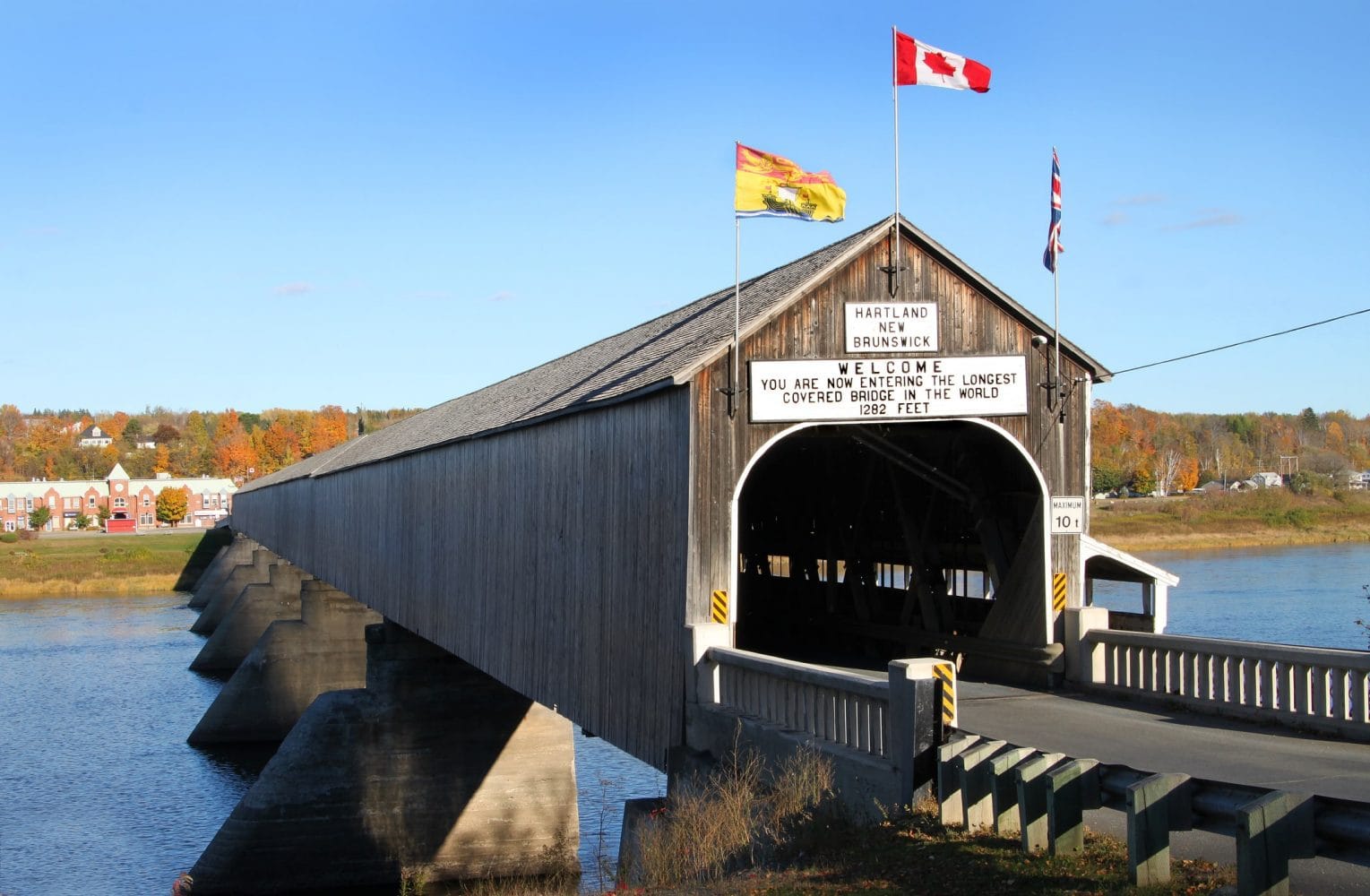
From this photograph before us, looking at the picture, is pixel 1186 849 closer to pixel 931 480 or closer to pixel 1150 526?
pixel 931 480

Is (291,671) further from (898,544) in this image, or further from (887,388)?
(887,388)

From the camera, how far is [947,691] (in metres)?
8.66

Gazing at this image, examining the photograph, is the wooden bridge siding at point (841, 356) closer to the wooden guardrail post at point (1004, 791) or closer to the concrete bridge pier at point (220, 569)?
the wooden guardrail post at point (1004, 791)

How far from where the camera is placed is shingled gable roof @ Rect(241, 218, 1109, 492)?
39.1ft

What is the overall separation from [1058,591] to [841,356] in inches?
129

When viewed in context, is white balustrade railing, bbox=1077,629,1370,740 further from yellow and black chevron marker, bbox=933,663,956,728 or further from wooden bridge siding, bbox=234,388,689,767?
wooden bridge siding, bbox=234,388,689,767

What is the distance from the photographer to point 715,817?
9320 millimetres

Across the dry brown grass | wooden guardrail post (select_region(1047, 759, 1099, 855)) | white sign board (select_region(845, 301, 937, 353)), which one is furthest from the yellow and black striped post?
white sign board (select_region(845, 301, 937, 353))

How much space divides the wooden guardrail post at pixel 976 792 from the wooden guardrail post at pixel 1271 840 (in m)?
2.08

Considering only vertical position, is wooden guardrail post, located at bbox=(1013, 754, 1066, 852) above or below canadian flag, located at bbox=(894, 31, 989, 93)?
below

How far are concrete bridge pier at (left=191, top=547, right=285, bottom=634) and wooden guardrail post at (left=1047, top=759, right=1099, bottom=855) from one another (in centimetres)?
4927

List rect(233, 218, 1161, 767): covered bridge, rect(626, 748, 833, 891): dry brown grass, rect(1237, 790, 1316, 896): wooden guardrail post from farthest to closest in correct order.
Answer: rect(233, 218, 1161, 767): covered bridge
rect(626, 748, 833, 891): dry brown grass
rect(1237, 790, 1316, 896): wooden guardrail post

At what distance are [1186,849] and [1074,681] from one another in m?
5.65

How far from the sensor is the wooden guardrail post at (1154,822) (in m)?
6.61
